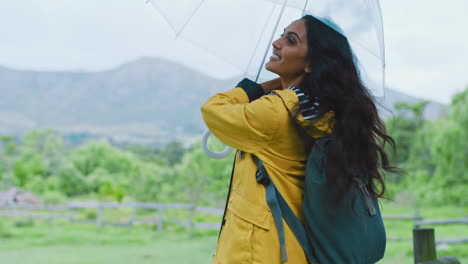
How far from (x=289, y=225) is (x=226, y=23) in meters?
0.56

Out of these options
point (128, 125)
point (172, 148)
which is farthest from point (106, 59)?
point (172, 148)

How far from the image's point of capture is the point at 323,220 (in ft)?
2.58

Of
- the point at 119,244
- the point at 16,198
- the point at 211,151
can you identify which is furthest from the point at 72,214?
the point at 211,151

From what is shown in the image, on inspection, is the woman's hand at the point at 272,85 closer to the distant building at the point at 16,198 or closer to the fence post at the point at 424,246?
the fence post at the point at 424,246

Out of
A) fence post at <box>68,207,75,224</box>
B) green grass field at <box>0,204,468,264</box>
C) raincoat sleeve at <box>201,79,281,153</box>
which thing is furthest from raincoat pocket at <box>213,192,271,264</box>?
fence post at <box>68,207,75,224</box>

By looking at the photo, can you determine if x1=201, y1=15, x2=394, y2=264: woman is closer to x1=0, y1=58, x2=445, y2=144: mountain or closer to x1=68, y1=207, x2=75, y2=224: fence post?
x1=68, y1=207, x2=75, y2=224: fence post

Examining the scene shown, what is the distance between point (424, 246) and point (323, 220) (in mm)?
1220

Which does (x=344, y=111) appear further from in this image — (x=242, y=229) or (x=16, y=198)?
(x=16, y=198)

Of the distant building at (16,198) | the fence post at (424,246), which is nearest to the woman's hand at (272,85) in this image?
the fence post at (424,246)

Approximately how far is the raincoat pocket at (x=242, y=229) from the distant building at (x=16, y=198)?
11449 millimetres

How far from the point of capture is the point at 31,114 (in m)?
40.3

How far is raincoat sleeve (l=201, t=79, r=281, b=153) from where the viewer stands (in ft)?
2.60

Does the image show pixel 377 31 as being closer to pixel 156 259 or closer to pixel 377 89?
pixel 377 89

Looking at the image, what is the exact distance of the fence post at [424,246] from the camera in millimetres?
1786
